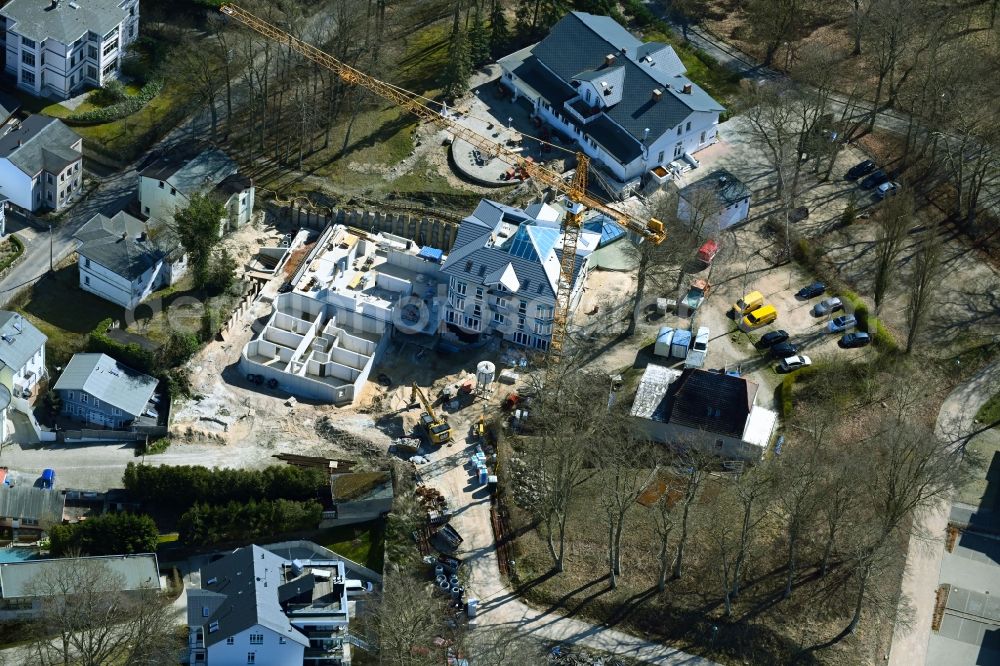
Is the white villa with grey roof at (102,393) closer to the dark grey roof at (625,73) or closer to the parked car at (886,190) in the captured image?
the dark grey roof at (625,73)

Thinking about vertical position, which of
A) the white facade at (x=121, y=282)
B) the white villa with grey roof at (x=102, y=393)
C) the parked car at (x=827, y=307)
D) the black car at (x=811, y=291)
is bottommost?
the white villa with grey roof at (x=102, y=393)

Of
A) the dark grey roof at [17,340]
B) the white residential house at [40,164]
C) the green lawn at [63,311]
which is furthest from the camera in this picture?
the white residential house at [40,164]

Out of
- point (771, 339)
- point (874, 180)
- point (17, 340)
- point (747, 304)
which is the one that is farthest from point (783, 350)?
point (17, 340)

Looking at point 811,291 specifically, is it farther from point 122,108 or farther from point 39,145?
point 39,145

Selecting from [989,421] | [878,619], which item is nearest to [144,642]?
[878,619]

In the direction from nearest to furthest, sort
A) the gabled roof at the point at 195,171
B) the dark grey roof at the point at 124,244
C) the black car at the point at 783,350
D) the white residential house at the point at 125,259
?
the white residential house at the point at 125,259 → the dark grey roof at the point at 124,244 → the black car at the point at 783,350 → the gabled roof at the point at 195,171

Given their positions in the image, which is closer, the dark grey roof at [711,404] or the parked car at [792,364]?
the dark grey roof at [711,404]

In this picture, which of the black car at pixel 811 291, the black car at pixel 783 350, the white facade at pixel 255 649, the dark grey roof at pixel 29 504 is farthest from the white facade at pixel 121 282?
the black car at pixel 811 291

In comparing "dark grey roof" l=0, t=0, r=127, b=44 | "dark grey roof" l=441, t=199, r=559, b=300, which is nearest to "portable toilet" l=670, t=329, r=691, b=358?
"dark grey roof" l=441, t=199, r=559, b=300
